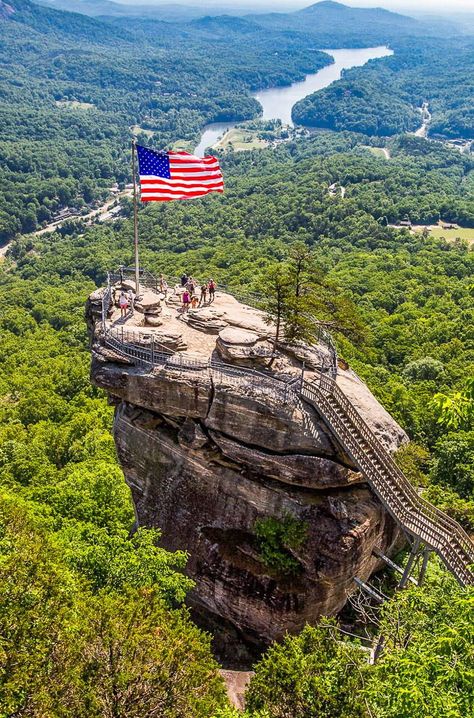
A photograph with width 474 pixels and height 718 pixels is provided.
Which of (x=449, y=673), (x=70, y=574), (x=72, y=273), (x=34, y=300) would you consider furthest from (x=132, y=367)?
(x=72, y=273)

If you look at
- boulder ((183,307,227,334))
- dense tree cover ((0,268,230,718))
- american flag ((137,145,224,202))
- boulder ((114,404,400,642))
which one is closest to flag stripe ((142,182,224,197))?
american flag ((137,145,224,202))

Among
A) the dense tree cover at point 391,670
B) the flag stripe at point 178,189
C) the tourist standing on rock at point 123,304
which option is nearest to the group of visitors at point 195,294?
the tourist standing on rock at point 123,304

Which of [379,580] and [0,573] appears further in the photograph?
[379,580]

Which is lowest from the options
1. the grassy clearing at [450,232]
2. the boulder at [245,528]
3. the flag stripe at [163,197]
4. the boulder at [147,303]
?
the grassy clearing at [450,232]

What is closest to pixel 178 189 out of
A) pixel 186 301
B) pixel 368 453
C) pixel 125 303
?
pixel 186 301

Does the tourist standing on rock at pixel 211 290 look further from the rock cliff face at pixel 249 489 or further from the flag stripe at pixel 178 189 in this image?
the rock cliff face at pixel 249 489

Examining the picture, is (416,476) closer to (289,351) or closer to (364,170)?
(289,351)

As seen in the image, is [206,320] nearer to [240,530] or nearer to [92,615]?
[240,530]
